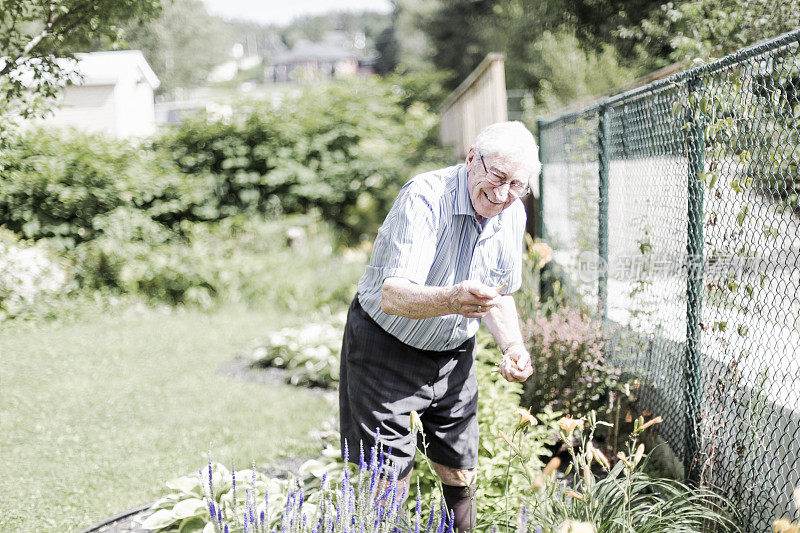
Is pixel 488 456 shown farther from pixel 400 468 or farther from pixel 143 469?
pixel 143 469

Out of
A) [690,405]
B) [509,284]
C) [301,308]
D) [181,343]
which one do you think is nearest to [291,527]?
[509,284]

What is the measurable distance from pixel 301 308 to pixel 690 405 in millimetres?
4962

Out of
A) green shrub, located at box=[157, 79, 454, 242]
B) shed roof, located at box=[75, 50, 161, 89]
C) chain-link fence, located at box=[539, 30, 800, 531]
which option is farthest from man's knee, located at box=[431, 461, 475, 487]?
shed roof, located at box=[75, 50, 161, 89]

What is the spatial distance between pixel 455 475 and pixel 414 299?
0.88m

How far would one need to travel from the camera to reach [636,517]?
2127 mm

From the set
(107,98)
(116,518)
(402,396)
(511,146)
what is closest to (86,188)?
(107,98)

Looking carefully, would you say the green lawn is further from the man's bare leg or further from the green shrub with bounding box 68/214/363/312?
the man's bare leg

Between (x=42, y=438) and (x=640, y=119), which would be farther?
(x=42, y=438)

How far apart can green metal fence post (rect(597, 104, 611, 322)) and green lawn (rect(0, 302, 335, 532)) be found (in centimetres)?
193

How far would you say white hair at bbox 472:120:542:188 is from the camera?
6.38 ft

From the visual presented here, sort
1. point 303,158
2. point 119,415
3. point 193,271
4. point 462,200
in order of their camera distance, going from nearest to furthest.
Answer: point 462,200, point 119,415, point 193,271, point 303,158

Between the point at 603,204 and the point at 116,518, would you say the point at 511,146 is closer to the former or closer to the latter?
the point at 116,518

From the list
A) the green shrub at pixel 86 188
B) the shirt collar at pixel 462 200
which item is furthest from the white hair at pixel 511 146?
the green shrub at pixel 86 188

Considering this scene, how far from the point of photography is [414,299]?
1886 millimetres
